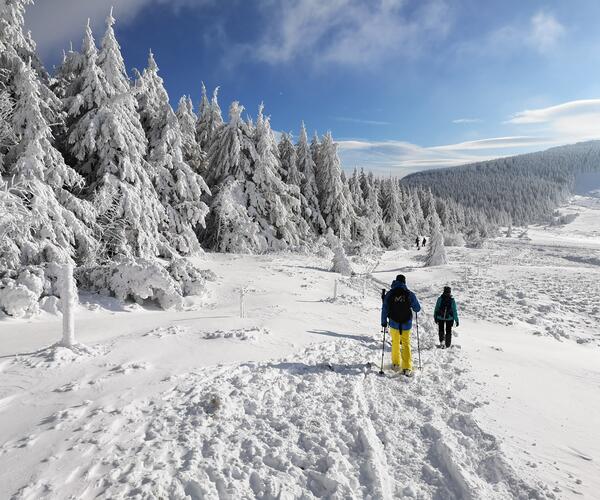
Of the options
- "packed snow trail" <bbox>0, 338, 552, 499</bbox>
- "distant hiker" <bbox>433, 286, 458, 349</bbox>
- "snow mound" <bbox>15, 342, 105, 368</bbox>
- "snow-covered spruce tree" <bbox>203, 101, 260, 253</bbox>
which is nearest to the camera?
"packed snow trail" <bbox>0, 338, 552, 499</bbox>

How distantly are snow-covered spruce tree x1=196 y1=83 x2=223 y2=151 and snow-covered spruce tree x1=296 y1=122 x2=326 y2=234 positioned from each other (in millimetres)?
9045

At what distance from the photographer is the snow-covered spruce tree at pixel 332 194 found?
1583 inches

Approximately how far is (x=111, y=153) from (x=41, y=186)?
4.54 metres

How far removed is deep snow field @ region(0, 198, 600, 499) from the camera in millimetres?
3883

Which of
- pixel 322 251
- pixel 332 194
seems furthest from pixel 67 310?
pixel 332 194

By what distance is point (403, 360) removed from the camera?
7.21 m

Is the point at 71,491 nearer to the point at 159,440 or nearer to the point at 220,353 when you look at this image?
the point at 159,440

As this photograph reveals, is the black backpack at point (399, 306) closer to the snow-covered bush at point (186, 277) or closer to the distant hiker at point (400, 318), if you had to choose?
the distant hiker at point (400, 318)

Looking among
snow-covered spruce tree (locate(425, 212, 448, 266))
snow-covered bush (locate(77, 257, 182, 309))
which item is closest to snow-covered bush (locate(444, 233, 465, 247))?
snow-covered spruce tree (locate(425, 212, 448, 266))

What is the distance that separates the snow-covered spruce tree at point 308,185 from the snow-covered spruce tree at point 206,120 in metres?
9.05

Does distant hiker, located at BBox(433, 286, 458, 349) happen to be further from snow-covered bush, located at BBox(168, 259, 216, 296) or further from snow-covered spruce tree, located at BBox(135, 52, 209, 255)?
snow-covered spruce tree, located at BBox(135, 52, 209, 255)

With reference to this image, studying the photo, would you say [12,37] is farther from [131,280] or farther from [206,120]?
[206,120]

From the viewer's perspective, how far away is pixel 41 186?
10188mm

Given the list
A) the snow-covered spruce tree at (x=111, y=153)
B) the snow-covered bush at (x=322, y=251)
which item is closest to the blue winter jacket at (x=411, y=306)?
the snow-covered spruce tree at (x=111, y=153)
